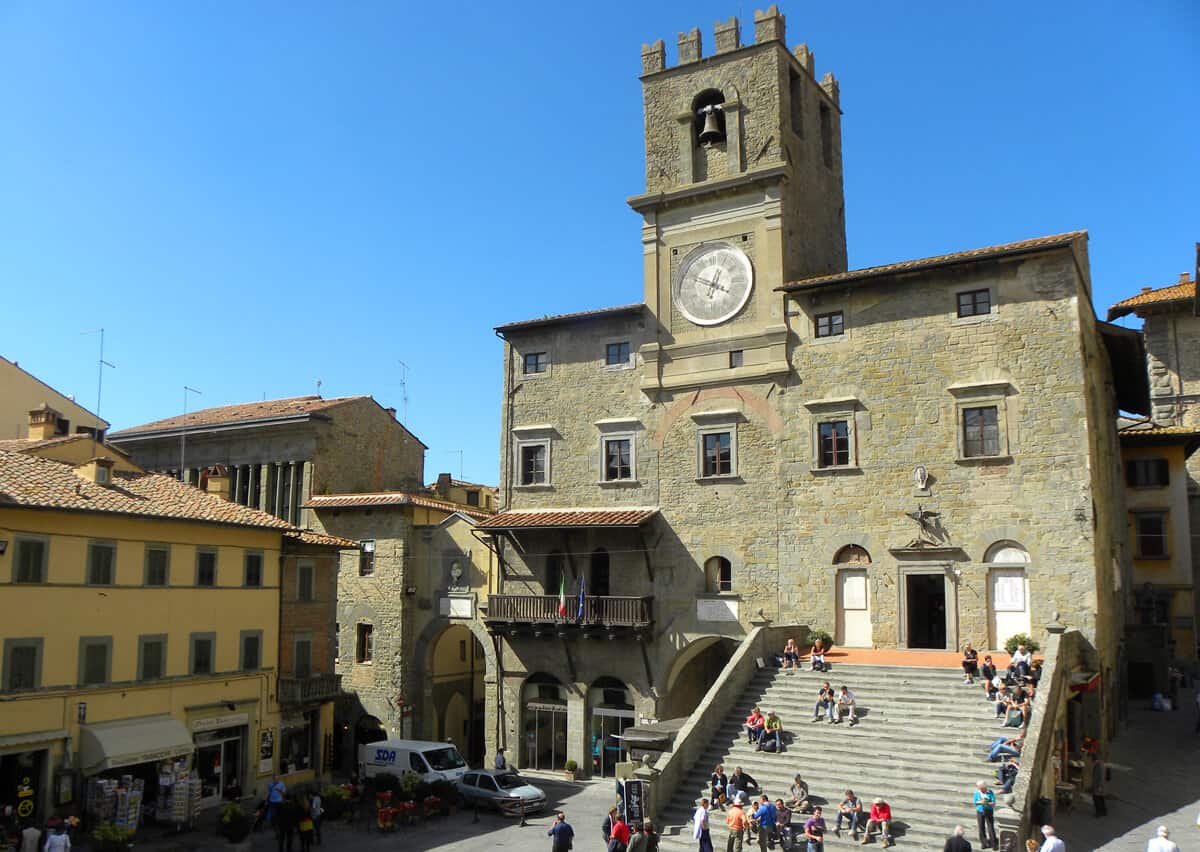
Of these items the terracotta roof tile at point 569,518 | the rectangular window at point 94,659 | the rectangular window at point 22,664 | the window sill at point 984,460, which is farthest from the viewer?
the terracotta roof tile at point 569,518

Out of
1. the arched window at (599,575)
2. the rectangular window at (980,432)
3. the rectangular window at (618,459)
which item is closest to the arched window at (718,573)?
the arched window at (599,575)

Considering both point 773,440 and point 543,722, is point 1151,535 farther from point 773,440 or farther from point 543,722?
point 543,722

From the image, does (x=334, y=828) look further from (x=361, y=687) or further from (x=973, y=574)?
(x=973, y=574)

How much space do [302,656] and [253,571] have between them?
3720 mm

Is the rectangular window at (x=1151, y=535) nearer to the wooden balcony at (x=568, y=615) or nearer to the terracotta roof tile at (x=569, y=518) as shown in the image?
the terracotta roof tile at (x=569, y=518)

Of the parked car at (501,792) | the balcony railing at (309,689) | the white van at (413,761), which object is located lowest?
the parked car at (501,792)

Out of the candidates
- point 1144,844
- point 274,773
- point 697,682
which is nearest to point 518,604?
point 697,682

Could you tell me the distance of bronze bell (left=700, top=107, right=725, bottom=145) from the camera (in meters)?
37.0

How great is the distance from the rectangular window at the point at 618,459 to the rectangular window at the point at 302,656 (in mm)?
11912

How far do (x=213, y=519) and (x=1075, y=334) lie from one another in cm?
2601

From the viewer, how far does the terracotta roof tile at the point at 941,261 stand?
30.0 metres

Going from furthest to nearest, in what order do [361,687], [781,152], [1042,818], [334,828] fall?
[361,687] < [781,152] < [334,828] < [1042,818]

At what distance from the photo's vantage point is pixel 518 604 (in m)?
37.1

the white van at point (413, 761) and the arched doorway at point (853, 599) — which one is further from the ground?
the arched doorway at point (853, 599)
